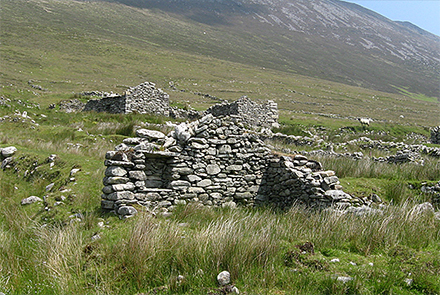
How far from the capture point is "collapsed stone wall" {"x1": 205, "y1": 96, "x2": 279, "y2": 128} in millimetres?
23062

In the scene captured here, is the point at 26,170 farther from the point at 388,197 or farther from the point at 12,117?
the point at 388,197

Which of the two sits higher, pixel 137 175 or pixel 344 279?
pixel 344 279

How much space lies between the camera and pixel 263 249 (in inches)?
195

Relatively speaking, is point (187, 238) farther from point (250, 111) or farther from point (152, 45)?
point (152, 45)

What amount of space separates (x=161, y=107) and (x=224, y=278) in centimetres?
2183

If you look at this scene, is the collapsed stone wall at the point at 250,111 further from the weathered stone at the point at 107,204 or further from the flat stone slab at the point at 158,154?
the weathered stone at the point at 107,204

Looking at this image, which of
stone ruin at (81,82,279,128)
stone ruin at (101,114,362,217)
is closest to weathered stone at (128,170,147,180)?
stone ruin at (101,114,362,217)

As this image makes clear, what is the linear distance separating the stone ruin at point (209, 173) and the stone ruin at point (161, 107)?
12.9 metres

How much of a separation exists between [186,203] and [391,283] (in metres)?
5.37

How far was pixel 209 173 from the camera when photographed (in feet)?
29.8

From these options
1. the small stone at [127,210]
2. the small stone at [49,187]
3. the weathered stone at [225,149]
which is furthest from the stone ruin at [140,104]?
the small stone at [127,210]

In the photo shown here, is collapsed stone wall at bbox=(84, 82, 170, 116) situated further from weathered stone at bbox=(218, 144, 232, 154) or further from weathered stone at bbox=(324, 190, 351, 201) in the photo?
weathered stone at bbox=(324, 190, 351, 201)

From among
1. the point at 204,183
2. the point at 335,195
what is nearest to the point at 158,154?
the point at 204,183

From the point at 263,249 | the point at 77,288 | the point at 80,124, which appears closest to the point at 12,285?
the point at 77,288
